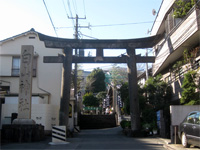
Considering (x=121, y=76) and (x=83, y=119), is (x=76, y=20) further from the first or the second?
(x=121, y=76)

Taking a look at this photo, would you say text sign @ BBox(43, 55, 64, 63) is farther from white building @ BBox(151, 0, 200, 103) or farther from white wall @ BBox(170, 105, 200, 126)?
white wall @ BBox(170, 105, 200, 126)

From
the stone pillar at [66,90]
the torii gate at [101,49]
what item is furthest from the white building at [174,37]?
the stone pillar at [66,90]

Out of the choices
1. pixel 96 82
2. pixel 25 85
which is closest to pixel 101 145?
pixel 25 85

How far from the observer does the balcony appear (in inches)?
544

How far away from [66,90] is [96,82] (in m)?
33.7

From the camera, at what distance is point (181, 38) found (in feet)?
50.9

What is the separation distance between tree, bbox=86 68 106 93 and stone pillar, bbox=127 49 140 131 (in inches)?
1260

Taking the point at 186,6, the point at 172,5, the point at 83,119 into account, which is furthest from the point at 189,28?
the point at 83,119

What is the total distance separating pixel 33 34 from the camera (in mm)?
23672

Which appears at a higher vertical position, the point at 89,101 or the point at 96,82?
the point at 96,82

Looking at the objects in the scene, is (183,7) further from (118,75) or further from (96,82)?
(96,82)

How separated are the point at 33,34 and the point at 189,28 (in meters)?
15.0

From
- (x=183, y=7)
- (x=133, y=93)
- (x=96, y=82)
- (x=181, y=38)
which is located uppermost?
(x=183, y=7)

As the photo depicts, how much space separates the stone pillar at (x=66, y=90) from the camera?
16.9m
